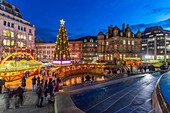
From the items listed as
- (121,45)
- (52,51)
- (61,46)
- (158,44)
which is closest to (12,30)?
(61,46)

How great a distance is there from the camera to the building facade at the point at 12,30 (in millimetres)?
29441

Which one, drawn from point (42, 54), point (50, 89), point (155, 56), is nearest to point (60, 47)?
point (50, 89)

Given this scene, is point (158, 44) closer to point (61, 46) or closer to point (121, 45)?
point (121, 45)

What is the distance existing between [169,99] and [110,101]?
3719mm

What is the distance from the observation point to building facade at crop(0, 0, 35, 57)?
1159 inches

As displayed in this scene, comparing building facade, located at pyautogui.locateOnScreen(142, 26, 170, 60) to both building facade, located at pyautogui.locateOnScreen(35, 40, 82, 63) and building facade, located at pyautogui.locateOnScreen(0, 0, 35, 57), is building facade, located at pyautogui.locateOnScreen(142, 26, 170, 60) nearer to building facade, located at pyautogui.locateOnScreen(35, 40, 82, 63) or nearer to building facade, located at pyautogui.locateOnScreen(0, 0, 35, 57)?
building facade, located at pyautogui.locateOnScreen(35, 40, 82, 63)

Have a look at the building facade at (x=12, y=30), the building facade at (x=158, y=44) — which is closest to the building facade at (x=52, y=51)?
the building facade at (x=12, y=30)

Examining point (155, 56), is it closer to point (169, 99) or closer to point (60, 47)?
point (60, 47)

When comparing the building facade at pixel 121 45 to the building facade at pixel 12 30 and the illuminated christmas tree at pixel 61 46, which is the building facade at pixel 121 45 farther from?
the building facade at pixel 12 30

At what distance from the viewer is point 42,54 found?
5500cm

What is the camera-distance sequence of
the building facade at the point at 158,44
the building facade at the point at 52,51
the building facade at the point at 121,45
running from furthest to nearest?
the building facade at the point at 158,44 → the building facade at the point at 52,51 → the building facade at the point at 121,45

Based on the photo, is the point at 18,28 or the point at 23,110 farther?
the point at 18,28

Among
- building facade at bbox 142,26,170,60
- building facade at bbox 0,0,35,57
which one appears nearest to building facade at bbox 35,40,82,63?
building facade at bbox 0,0,35,57

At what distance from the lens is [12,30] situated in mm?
32438
